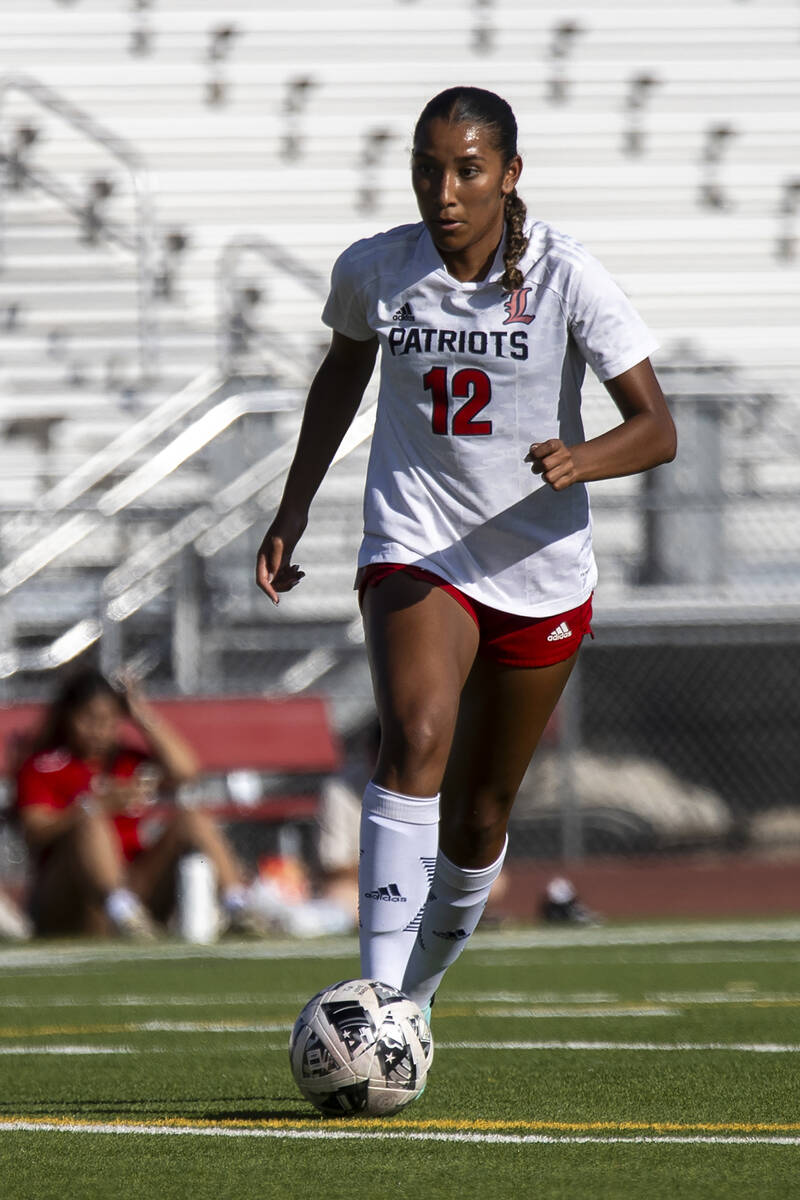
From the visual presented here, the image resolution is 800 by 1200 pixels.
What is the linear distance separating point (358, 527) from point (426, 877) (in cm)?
943

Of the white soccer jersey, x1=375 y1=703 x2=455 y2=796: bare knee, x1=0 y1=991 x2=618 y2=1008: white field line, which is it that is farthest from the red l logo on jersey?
x1=0 y1=991 x2=618 y2=1008: white field line

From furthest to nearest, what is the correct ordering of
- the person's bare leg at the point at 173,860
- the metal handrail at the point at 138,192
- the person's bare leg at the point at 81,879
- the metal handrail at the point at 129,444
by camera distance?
1. the metal handrail at the point at 138,192
2. the metal handrail at the point at 129,444
3. the person's bare leg at the point at 173,860
4. the person's bare leg at the point at 81,879

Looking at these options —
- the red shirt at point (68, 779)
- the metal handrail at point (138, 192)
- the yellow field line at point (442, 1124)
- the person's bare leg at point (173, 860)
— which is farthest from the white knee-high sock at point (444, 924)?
the metal handrail at point (138, 192)

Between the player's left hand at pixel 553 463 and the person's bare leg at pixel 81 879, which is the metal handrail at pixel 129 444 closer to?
the person's bare leg at pixel 81 879

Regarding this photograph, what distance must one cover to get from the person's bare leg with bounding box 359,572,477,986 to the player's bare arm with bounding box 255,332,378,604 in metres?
0.44

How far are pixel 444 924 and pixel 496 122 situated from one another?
159 cm

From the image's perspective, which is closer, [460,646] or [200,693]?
[460,646]

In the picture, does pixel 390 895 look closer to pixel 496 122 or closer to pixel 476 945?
pixel 496 122

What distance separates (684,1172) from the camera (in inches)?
114

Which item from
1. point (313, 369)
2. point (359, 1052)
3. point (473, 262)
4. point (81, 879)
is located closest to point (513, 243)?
point (473, 262)

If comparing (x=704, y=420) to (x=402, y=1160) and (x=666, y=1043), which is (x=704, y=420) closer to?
(x=666, y=1043)

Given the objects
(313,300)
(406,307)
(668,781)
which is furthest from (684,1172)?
(313,300)

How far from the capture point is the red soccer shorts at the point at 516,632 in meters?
3.93

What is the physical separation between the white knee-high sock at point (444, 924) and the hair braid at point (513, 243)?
3.83 feet
